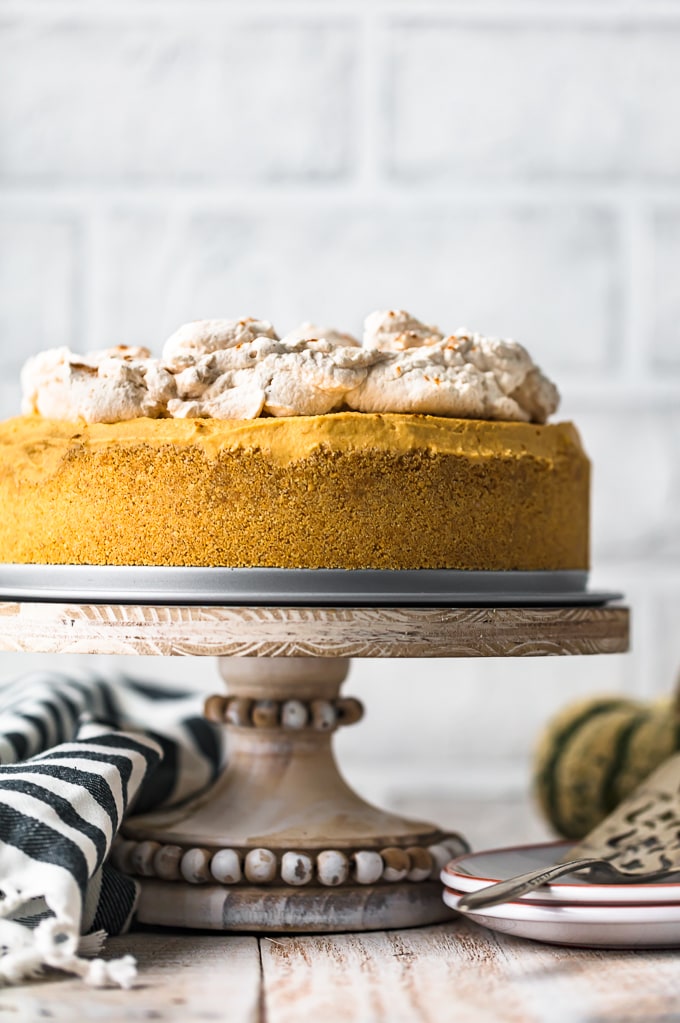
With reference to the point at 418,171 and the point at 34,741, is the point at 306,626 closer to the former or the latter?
the point at 34,741

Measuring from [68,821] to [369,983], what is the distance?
0.17 m

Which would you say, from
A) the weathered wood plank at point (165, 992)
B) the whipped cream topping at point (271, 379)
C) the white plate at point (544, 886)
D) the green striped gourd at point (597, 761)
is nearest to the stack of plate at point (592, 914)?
the white plate at point (544, 886)

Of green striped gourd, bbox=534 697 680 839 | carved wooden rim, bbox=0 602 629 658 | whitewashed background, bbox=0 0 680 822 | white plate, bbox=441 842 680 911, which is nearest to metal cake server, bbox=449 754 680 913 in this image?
white plate, bbox=441 842 680 911

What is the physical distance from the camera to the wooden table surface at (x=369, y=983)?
1.83 ft

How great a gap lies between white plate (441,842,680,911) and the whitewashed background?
748 mm

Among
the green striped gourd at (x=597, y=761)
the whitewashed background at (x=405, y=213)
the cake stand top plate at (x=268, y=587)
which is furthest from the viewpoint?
the whitewashed background at (x=405, y=213)

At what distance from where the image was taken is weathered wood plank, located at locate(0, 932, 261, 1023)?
55 centimetres

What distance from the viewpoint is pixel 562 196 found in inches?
60.0

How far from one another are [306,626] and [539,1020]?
8.2 inches

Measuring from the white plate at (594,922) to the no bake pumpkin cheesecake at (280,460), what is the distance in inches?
6.9

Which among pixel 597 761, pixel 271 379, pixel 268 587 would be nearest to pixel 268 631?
pixel 268 587

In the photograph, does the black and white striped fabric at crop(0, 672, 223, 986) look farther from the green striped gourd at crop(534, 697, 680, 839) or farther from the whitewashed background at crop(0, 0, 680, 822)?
the whitewashed background at crop(0, 0, 680, 822)

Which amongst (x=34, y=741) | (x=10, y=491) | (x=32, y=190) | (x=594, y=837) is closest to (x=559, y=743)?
(x=594, y=837)

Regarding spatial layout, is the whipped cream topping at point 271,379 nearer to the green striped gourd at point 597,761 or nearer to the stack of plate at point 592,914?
the stack of plate at point 592,914
